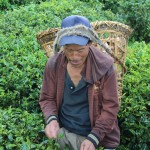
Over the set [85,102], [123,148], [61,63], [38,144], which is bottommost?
[123,148]

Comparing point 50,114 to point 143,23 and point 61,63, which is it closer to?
point 61,63

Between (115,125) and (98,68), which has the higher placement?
(98,68)

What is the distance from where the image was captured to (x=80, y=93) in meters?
2.96

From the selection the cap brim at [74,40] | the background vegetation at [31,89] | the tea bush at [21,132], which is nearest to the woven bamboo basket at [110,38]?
the background vegetation at [31,89]

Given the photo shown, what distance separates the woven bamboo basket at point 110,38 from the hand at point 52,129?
0.78 meters

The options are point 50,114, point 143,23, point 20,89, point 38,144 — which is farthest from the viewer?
point 143,23

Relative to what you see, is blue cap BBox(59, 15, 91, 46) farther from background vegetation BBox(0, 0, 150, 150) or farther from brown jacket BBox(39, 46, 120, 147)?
background vegetation BBox(0, 0, 150, 150)

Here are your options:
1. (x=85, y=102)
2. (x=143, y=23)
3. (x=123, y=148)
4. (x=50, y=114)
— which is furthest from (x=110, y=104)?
(x=143, y=23)

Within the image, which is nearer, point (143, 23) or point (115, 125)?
point (115, 125)

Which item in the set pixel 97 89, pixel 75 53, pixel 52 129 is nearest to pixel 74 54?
pixel 75 53

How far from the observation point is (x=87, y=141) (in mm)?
2852

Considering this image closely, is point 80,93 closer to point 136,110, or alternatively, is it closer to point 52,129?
point 52,129

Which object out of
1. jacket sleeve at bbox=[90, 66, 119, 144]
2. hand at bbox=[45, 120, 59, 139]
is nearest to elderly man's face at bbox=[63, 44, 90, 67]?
jacket sleeve at bbox=[90, 66, 119, 144]

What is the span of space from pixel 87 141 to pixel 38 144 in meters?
0.37
